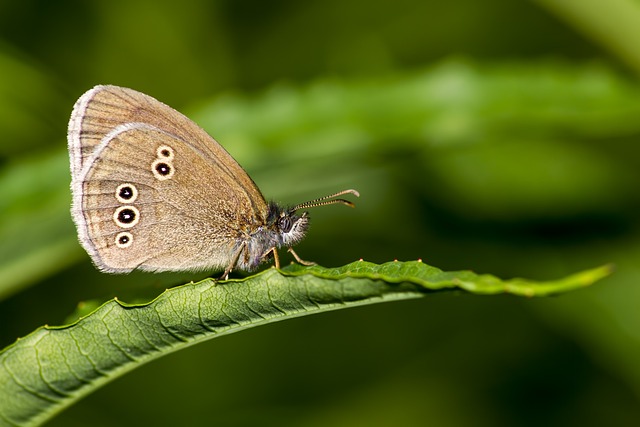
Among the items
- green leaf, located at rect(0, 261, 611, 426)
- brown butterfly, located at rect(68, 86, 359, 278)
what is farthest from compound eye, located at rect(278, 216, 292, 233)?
green leaf, located at rect(0, 261, 611, 426)

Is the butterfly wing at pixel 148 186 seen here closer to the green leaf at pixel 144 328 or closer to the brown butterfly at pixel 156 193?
the brown butterfly at pixel 156 193

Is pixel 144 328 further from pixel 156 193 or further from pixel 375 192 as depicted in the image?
pixel 375 192

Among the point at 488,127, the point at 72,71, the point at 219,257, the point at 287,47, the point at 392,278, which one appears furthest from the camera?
the point at 287,47

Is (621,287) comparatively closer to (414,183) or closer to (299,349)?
(414,183)

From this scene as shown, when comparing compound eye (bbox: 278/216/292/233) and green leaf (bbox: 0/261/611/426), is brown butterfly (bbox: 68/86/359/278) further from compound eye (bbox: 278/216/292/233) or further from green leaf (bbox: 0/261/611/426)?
green leaf (bbox: 0/261/611/426)

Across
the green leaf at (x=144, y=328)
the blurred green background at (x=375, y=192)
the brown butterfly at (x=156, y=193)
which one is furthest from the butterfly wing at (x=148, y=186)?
the green leaf at (x=144, y=328)

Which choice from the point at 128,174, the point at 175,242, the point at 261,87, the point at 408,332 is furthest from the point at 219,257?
the point at 261,87
